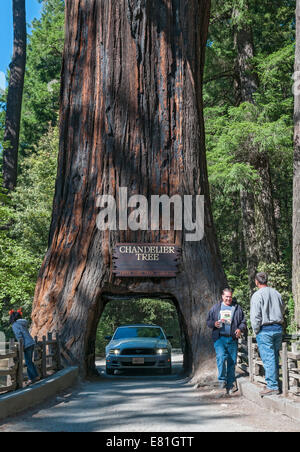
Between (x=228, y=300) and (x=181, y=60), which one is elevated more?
(x=181, y=60)

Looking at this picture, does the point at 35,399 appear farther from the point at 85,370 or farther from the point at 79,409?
the point at 85,370

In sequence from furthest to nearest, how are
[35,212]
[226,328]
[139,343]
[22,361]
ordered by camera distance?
[35,212], [139,343], [226,328], [22,361]

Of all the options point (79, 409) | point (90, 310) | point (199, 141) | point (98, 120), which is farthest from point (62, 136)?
point (79, 409)

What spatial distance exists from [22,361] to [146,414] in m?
2.42

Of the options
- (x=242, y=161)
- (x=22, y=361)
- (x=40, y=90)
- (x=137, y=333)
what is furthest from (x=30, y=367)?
(x=40, y=90)

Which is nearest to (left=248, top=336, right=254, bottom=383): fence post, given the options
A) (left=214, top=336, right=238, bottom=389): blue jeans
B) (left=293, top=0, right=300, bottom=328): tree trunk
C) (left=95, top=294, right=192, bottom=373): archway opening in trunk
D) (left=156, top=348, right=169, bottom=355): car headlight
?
(left=214, top=336, right=238, bottom=389): blue jeans

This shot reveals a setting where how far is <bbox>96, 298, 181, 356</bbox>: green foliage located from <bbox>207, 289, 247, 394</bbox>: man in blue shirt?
25.5m

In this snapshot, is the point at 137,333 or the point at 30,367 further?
the point at 137,333

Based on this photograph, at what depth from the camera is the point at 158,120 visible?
1454 cm

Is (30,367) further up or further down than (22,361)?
further down

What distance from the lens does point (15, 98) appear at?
96.8 feet

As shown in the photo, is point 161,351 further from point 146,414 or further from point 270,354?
point 146,414

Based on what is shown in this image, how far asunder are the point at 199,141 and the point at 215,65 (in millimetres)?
14193
